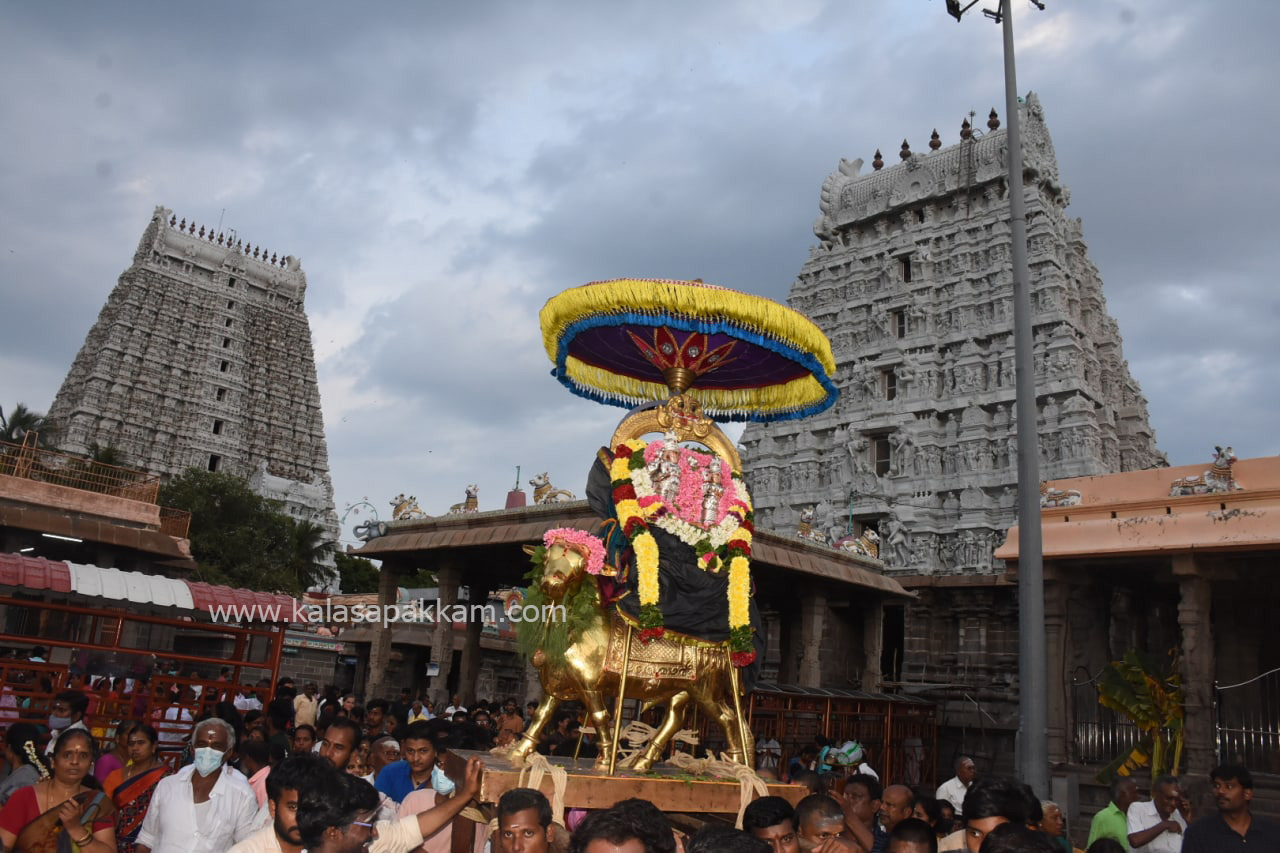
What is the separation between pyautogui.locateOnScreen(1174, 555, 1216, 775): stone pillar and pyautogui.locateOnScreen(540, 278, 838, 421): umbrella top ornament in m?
7.51

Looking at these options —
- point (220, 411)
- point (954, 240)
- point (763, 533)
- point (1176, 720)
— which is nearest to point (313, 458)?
point (220, 411)

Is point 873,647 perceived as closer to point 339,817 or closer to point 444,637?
point 444,637

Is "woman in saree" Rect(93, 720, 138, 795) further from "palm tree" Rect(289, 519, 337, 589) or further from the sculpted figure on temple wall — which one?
"palm tree" Rect(289, 519, 337, 589)

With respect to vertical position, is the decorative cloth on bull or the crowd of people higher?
the decorative cloth on bull

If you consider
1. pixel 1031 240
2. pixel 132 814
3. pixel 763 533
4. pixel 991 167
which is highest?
pixel 991 167

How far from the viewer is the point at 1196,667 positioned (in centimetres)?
1223

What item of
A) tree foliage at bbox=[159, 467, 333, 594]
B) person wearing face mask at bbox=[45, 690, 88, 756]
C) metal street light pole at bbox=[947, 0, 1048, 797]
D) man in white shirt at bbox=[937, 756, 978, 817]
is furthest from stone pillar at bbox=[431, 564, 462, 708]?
tree foliage at bbox=[159, 467, 333, 594]

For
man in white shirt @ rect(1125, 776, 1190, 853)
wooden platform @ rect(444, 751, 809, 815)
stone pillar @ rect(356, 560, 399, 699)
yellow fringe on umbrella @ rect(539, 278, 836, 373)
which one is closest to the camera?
wooden platform @ rect(444, 751, 809, 815)

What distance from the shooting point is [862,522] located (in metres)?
32.1

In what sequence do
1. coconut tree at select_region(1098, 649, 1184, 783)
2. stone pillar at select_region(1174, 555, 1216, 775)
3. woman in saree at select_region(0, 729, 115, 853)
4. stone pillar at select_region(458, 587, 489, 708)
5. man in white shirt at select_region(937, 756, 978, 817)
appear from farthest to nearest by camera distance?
stone pillar at select_region(458, 587, 489, 708) → coconut tree at select_region(1098, 649, 1184, 783) → stone pillar at select_region(1174, 555, 1216, 775) → man in white shirt at select_region(937, 756, 978, 817) → woman in saree at select_region(0, 729, 115, 853)

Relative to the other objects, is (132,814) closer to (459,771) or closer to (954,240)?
(459,771)

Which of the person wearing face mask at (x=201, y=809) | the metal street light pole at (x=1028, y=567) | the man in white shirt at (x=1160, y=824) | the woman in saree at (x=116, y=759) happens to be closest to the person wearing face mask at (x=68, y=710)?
the woman in saree at (x=116, y=759)

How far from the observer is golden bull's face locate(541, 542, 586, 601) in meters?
5.99

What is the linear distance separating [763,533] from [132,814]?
1204cm
